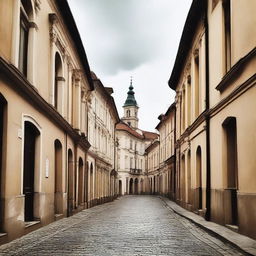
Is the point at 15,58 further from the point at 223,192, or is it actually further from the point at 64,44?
the point at 64,44

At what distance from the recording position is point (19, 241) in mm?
10758

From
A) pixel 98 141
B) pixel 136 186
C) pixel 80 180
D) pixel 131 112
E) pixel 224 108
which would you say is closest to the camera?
pixel 224 108

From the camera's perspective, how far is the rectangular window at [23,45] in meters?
13.1

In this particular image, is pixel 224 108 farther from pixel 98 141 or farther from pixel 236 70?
pixel 98 141

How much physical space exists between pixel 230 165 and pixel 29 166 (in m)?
5.98

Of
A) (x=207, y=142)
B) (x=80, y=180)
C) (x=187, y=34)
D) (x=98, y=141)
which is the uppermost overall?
(x=187, y=34)

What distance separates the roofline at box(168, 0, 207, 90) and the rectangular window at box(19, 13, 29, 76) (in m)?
7.11

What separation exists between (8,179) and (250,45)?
640cm

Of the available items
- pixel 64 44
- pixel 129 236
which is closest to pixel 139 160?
pixel 64 44

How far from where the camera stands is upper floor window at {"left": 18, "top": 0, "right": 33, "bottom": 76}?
43.0 ft

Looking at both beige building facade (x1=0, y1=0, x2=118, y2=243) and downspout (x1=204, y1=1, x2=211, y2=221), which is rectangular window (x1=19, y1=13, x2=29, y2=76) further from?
downspout (x1=204, y1=1, x2=211, y2=221)

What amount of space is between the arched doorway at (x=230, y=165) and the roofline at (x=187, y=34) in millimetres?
5649

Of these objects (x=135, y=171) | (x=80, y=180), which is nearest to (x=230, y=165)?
(x=80, y=180)

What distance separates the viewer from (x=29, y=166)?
1410 centimetres
